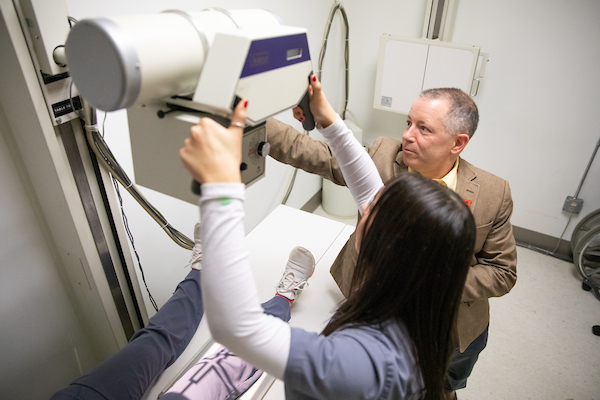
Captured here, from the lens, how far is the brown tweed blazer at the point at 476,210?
1247 millimetres

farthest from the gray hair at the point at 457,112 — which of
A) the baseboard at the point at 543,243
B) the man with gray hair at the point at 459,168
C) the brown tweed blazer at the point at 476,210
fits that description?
the baseboard at the point at 543,243

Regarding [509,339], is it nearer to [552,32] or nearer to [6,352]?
[552,32]

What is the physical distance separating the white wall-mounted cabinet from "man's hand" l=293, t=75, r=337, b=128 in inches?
60.1

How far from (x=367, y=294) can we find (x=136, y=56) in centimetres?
60

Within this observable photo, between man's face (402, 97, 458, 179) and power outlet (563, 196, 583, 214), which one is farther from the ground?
man's face (402, 97, 458, 179)

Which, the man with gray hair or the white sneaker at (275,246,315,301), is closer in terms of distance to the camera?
the man with gray hair

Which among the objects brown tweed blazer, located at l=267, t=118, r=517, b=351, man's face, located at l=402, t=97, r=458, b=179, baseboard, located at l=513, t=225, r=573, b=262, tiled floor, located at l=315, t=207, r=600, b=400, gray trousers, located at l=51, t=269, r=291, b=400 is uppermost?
man's face, located at l=402, t=97, r=458, b=179

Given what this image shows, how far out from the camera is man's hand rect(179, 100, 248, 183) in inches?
24.1

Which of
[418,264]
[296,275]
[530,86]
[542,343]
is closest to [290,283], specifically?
[296,275]

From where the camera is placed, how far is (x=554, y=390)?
1.87m

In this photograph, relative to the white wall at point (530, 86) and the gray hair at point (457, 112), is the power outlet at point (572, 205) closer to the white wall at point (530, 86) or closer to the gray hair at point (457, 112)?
the white wall at point (530, 86)

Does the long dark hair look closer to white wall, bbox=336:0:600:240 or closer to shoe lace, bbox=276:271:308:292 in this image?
shoe lace, bbox=276:271:308:292

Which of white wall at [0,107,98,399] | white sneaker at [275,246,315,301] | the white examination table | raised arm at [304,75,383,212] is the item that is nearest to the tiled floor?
the white examination table

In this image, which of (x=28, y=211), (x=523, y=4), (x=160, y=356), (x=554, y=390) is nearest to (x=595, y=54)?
(x=523, y=4)
